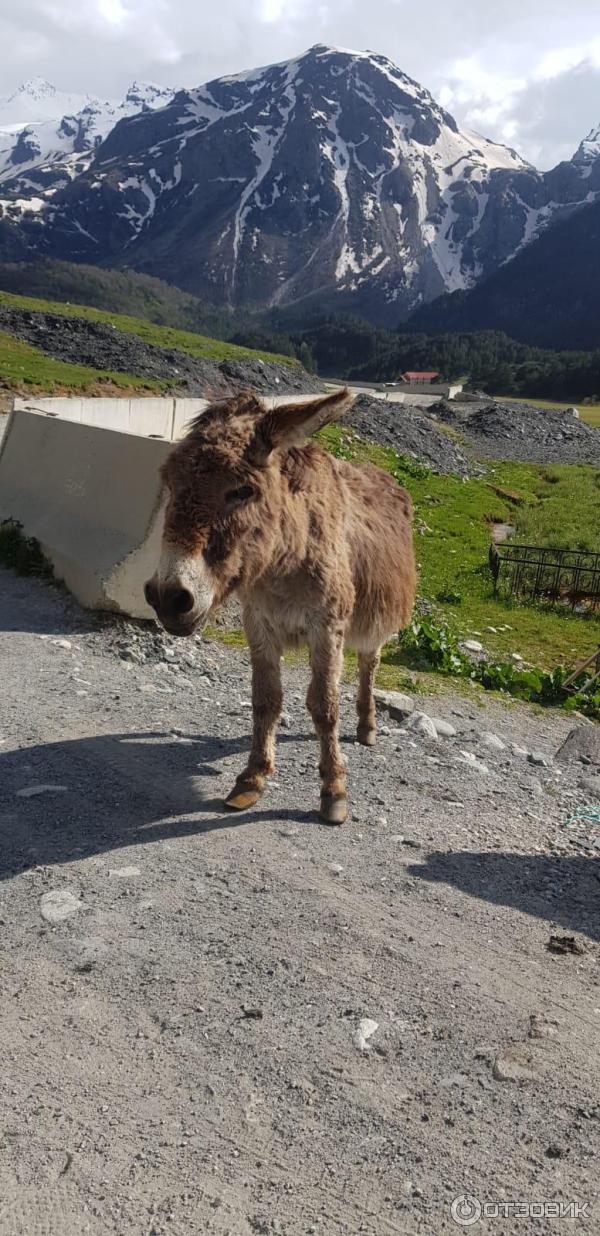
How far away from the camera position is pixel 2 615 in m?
10.2

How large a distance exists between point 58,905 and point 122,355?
57729 mm

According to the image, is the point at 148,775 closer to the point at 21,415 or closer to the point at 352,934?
the point at 352,934

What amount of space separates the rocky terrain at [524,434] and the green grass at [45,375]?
23.7m

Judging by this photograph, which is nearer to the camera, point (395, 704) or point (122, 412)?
point (395, 704)

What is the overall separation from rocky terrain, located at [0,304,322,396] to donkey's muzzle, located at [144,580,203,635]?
157 ft

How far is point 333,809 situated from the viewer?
20.3 ft

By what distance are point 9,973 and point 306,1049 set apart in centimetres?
161

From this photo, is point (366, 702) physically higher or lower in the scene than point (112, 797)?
higher

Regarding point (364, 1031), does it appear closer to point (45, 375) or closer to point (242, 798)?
point (242, 798)

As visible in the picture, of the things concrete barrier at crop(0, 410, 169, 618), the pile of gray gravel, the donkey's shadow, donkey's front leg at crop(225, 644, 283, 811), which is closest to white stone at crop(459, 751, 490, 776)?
the donkey's shadow

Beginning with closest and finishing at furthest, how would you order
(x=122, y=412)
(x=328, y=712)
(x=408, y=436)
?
(x=328, y=712) < (x=122, y=412) < (x=408, y=436)

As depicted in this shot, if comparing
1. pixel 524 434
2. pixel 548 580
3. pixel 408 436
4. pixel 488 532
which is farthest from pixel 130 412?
pixel 524 434

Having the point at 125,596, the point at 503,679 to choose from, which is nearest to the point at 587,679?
the point at 503,679

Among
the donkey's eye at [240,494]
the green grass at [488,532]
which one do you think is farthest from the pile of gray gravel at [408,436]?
the donkey's eye at [240,494]
